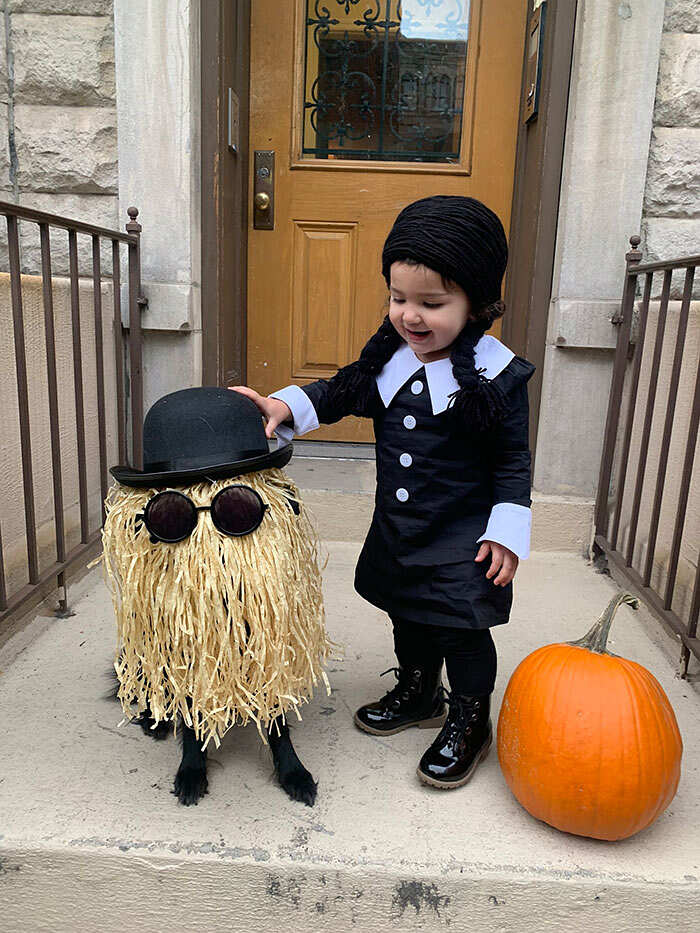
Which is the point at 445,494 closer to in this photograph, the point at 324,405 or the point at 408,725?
the point at 324,405

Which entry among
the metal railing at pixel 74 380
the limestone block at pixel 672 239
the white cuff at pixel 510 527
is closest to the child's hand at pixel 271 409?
the white cuff at pixel 510 527

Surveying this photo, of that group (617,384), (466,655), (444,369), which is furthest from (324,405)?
(617,384)

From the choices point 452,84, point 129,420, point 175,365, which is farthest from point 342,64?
point 129,420

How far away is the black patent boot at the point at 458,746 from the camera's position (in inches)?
60.7

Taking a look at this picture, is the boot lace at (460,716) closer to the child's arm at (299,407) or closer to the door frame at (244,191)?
the child's arm at (299,407)

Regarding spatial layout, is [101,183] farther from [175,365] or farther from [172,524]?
[172,524]

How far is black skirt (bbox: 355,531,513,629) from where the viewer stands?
1520mm

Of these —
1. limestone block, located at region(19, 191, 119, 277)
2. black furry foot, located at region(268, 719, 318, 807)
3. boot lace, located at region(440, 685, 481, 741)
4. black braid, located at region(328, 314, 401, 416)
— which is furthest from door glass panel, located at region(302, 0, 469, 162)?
black furry foot, located at region(268, 719, 318, 807)

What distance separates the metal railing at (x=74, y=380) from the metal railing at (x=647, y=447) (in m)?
1.86

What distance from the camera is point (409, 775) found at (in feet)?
5.20

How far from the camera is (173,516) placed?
1.30 meters

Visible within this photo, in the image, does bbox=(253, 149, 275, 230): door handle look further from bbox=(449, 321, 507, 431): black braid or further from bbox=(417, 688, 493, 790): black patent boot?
bbox=(417, 688, 493, 790): black patent boot

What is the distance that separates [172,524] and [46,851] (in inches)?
26.0

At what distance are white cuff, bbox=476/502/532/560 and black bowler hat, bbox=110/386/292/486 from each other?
0.47 m
